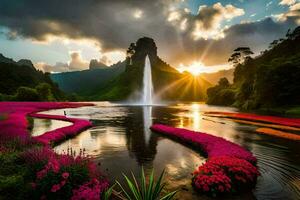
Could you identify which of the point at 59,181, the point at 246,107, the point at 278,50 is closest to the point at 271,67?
the point at 246,107

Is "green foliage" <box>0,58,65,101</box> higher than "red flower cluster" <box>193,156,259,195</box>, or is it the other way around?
"green foliage" <box>0,58,65,101</box>

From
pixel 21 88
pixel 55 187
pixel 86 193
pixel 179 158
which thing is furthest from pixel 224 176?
pixel 21 88

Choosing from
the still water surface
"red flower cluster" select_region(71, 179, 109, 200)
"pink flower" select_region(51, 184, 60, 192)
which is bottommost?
the still water surface

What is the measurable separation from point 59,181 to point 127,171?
274 inches

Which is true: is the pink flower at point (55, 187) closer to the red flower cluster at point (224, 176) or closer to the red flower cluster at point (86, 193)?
the red flower cluster at point (86, 193)

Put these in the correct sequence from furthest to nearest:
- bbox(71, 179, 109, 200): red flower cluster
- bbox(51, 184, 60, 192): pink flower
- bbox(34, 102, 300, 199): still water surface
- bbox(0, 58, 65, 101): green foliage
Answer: bbox(0, 58, 65, 101): green foliage
bbox(34, 102, 300, 199): still water surface
bbox(51, 184, 60, 192): pink flower
bbox(71, 179, 109, 200): red flower cluster

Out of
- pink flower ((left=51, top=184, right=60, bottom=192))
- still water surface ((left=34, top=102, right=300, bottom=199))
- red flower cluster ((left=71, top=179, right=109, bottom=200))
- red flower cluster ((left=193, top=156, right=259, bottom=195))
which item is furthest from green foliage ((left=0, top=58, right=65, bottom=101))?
red flower cluster ((left=71, top=179, right=109, bottom=200))

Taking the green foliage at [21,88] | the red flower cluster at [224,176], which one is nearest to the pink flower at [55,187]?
the red flower cluster at [224,176]

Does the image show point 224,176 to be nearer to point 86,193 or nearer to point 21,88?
point 86,193

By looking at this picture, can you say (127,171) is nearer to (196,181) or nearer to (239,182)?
(196,181)

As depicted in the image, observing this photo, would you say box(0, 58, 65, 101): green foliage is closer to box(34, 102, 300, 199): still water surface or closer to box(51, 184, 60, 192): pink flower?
box(34, 102, 300, 199): still water surface

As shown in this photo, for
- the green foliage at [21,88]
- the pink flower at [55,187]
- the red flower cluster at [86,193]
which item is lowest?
the red flower cluster at [86,193]

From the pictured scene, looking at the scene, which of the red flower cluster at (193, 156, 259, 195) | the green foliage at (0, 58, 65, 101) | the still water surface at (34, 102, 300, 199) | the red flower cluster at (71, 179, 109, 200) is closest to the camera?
the red flower cluster at (71, 179, 109, 200)

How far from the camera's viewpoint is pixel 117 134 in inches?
1159
